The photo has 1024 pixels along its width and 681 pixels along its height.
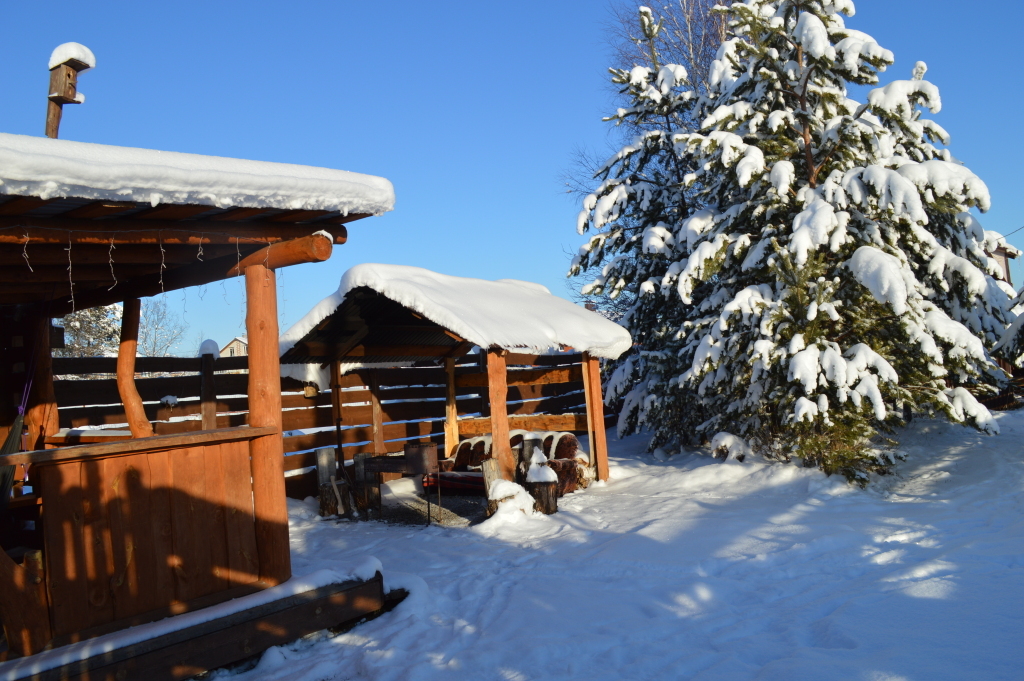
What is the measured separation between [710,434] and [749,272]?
2.67 meters

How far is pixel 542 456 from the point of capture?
869cm

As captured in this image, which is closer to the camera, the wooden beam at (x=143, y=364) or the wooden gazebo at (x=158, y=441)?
the wooden gazebo at (x=158, y=441)

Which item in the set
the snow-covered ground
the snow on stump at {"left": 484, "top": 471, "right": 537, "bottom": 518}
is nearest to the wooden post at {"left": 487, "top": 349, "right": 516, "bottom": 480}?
the snow on stump at {"left": 484, "top": 471, "right": 537, "bottom": 518}

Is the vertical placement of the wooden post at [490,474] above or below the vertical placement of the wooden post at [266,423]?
below

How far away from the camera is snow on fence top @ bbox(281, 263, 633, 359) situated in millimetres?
7969

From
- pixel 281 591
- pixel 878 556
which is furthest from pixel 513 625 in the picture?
pixel 878 556

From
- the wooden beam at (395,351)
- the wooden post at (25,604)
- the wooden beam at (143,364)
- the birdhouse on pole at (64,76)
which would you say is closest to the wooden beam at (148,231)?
the wooden post at (25,604)

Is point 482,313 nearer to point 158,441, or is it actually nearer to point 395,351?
point 395,351

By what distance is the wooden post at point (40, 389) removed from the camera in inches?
275

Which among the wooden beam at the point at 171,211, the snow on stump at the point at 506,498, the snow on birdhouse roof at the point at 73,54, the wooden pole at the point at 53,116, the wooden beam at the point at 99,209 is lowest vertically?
the snow on stump at the point at 506,498

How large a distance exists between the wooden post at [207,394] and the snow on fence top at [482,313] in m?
0.94

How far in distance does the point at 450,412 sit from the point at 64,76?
6.92 meters

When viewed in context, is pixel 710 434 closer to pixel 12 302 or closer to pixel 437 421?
pixel 437 421

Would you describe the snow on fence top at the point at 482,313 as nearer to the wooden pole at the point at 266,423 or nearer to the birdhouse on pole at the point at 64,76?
the wooden pole at the point at 266,423
